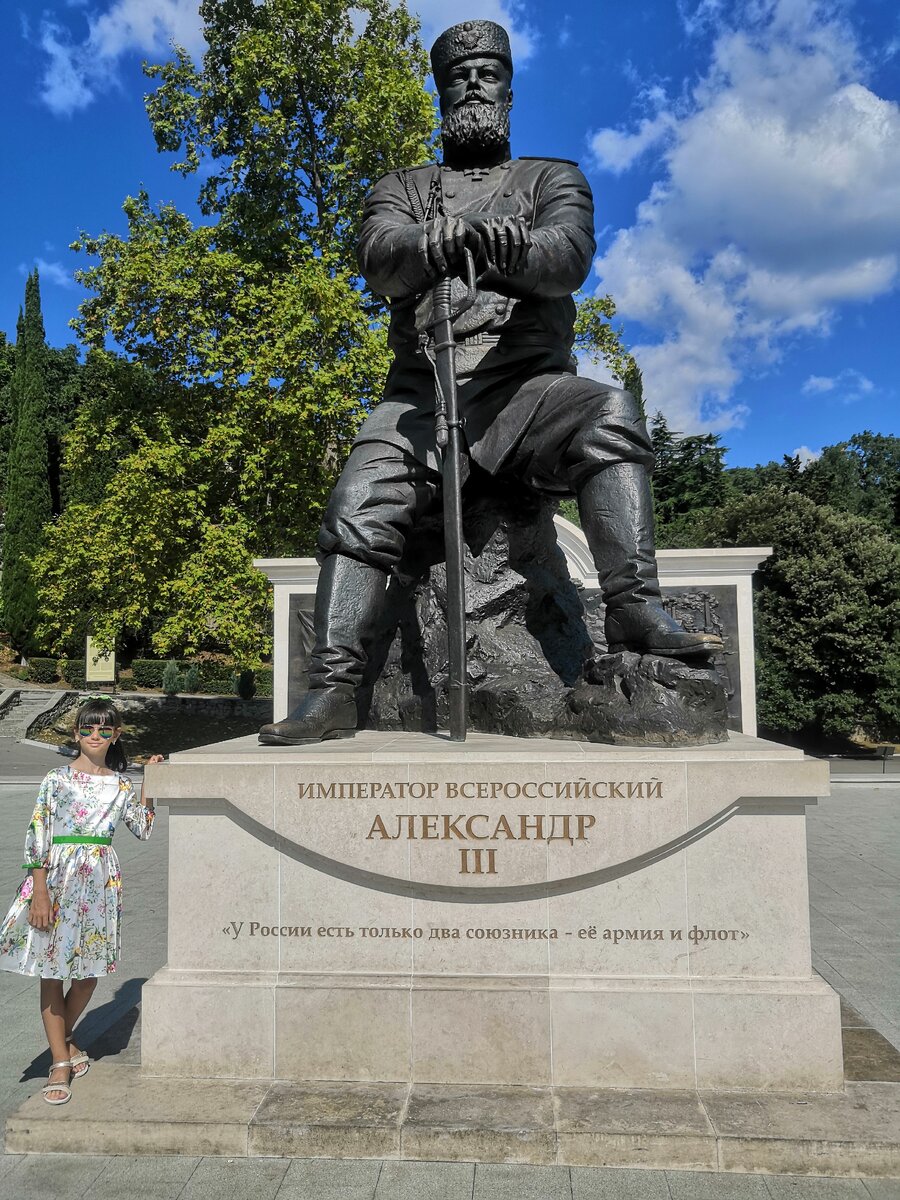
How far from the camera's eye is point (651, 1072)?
9.75 ft

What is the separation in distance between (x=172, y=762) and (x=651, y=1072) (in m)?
1.93

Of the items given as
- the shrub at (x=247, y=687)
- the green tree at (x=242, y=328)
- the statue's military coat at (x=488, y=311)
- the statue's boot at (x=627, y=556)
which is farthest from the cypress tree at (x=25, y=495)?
the statue's boot at (x=627, y=556)

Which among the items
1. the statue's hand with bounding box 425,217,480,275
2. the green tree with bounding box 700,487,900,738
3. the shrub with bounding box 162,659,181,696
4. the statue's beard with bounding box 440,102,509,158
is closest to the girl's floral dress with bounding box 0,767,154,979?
the statue's hand with bounding box 425,217,480,275

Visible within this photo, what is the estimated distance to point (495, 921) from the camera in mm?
3119

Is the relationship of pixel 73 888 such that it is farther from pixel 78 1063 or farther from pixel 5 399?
pixel 5 399

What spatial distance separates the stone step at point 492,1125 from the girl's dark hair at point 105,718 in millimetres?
1152

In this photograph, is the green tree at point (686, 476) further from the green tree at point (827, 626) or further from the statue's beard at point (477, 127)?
the statue's beard at point (477, 127)

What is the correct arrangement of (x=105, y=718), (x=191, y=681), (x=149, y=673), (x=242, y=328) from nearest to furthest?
1. (x=105, y=718)
2. (x=242, y=328)
3. (x=191, y=681)
4. (x=149, y=673)

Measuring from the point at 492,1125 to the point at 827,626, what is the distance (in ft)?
59.1

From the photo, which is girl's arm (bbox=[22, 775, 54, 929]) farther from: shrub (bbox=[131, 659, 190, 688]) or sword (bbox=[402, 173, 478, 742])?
shrub (bbox=[131, 659, 190, 688])

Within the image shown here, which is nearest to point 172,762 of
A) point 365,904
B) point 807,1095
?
point 365,904

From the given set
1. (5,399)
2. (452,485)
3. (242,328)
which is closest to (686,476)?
(242,328)

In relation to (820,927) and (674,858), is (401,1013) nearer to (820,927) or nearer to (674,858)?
(674,858)

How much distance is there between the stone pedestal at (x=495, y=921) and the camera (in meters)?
2.99
